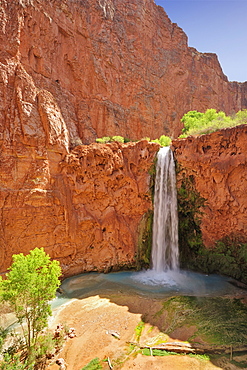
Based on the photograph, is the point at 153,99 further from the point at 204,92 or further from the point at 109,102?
the point at 204,92

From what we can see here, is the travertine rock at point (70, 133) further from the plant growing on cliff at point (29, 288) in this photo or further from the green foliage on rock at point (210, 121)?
the plant growing on cliff at point (29, 288)

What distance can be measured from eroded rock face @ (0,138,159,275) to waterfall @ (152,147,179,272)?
41.2 inches

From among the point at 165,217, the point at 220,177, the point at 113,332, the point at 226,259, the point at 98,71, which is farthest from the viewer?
the point at 98,71

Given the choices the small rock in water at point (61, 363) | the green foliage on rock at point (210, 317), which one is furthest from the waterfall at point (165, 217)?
the small rock in water at point (61, 363)

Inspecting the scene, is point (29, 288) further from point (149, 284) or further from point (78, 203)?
point (78, 203)

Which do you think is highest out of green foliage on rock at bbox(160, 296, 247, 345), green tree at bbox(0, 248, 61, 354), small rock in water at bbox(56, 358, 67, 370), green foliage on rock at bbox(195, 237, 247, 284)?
green tree at bbox(0, 248, 61, 354)

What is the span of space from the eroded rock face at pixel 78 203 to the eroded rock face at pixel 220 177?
414cm

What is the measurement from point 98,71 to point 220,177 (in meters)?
22.2

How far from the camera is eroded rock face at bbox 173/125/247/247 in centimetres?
1691

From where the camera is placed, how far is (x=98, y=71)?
2933 centimetres

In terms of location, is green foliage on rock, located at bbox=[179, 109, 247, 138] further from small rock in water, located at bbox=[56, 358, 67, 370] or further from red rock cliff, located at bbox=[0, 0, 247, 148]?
small rock in water, located at bbox=[56, 358, 67, 370]

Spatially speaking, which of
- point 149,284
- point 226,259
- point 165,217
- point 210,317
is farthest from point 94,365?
point 165,217

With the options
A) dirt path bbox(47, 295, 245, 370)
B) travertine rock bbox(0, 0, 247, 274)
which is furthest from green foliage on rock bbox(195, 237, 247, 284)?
dirt path bbox(47, 295, 245, 370)

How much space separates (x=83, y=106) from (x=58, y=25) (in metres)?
9.31
